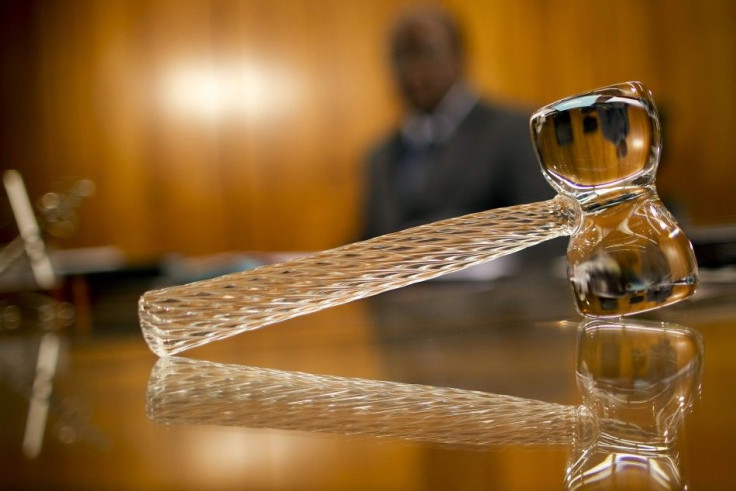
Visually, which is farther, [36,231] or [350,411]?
[36,231]

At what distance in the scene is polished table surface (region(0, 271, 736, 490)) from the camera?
149 mm

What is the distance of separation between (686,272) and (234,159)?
3.03m

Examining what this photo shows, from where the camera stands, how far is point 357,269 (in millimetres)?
324

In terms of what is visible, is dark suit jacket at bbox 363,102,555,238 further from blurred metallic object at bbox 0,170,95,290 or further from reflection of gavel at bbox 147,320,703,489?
reflection of gavel at bbox 147,320,703,489

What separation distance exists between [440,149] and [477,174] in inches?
5.3

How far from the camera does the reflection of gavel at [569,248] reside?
0.27 meters

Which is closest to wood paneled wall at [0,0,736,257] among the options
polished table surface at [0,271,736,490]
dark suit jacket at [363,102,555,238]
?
dark suit jacket at [363,102,555,238]

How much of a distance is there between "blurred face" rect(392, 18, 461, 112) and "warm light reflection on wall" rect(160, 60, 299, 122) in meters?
1.26

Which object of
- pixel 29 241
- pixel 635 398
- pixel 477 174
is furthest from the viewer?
pixel 477 174

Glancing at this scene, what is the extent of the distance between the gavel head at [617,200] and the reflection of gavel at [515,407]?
0.03 metres

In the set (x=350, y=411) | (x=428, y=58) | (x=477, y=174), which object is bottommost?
(x=477, y=174)

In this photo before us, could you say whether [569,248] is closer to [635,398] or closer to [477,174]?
[635,398]

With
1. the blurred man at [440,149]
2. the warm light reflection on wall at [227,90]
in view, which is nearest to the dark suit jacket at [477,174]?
the blurred man at [440,149]

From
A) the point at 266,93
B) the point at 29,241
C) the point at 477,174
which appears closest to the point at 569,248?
the point at 29,241
